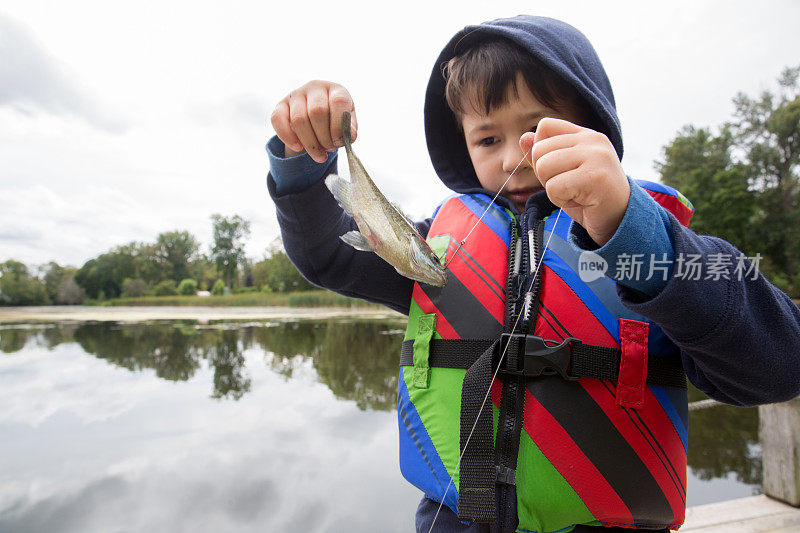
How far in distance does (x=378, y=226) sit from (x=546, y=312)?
0.65m

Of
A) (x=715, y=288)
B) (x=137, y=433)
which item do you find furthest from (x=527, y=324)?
(x=137, y=433)

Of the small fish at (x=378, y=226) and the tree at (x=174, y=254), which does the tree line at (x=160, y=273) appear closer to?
the tree at (x=174, y=254)

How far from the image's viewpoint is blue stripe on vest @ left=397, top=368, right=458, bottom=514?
1.44 m

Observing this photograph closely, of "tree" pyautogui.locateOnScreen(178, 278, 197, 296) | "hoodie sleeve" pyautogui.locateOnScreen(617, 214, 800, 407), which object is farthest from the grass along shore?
"hoodie sleeve" pyautogui.locateOnScreen(617, 214, 800, 407)

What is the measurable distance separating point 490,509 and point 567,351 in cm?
52

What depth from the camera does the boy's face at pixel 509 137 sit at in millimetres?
1566

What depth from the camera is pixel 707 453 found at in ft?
18.6

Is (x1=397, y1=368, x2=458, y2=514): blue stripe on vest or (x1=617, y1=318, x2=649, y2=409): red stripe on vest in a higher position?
(x1=617, y1=318, x2=649, y2=409): red stripe on vest

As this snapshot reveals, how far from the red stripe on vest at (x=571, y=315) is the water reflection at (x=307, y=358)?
5.11m

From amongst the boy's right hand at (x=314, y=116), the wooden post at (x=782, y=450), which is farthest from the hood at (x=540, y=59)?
the wooden post at (x=782, y=450)

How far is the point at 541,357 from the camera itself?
53.5 inches

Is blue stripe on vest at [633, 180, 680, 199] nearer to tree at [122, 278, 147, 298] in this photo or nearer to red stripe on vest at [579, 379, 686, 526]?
red stripe on vest at [579, 379, 686, 526]

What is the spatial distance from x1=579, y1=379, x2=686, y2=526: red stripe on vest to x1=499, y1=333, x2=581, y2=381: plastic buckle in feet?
0.33

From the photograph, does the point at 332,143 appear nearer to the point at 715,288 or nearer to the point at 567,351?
the point at 567,351
